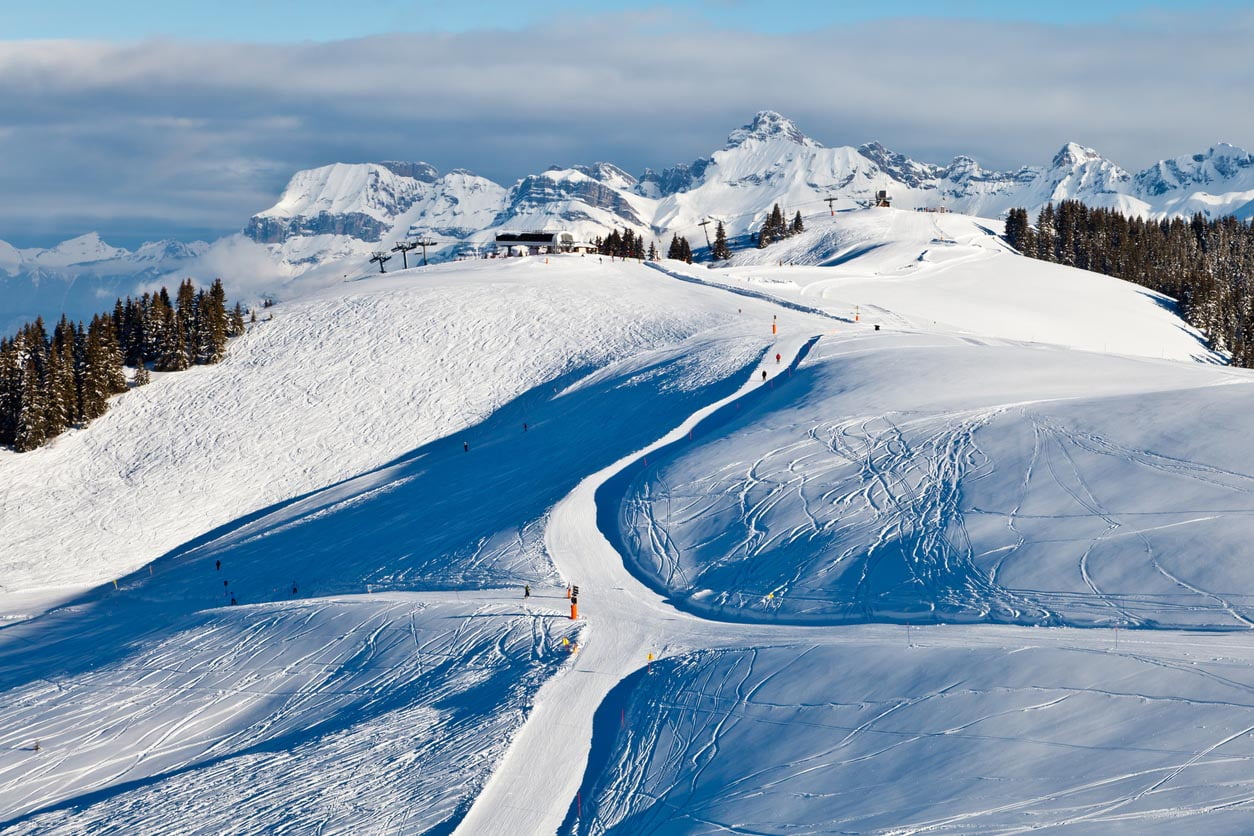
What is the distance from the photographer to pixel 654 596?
36.3 meters

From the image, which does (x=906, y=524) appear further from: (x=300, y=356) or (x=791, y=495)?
(x=300, y=356)

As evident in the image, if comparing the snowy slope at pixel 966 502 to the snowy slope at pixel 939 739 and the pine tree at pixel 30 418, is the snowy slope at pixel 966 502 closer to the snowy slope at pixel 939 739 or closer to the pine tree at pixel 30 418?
the snowy slope at pixel 939 739

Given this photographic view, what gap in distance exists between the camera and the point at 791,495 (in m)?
40.9

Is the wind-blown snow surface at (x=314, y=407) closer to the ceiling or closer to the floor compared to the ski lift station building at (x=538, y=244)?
closer to the floor

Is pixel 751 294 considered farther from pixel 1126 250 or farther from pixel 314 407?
pixel 1126 250

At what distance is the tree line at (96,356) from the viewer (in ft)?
225

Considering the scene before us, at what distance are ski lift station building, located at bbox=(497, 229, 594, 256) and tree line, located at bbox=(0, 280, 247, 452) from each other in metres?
36.9

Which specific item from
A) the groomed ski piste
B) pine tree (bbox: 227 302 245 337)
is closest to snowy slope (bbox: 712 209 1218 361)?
the groomed ski piste

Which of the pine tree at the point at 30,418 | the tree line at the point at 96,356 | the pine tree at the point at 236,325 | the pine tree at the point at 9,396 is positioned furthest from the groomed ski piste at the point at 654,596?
the pine tree at the point at 236,325

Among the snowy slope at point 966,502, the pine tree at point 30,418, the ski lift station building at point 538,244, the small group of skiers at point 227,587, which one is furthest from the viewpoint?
the ski lift station building at point 538,244

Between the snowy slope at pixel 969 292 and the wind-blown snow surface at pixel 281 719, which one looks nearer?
the wind-blown snow surface at pixel 281 719

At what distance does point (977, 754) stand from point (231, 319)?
237 ft

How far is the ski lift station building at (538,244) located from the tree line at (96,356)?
3692 cm

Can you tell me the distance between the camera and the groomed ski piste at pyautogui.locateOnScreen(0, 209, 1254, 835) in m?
24.0
